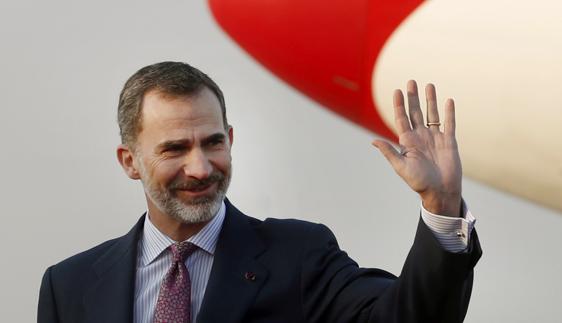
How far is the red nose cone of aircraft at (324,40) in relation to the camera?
5.23 ft

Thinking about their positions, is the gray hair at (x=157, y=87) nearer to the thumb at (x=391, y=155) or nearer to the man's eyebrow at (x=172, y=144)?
the man's eyebrow at (x=172, y=144)

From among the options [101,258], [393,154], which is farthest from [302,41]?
[393,154]

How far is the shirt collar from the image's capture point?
0.83 metres

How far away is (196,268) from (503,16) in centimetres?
81

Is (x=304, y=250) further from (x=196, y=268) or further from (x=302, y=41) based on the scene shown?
(x=302, y=41)

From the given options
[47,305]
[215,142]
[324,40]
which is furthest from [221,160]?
[324,40]

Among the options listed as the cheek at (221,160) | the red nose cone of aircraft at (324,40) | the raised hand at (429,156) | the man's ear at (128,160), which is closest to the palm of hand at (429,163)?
the raised hand at (429,156)

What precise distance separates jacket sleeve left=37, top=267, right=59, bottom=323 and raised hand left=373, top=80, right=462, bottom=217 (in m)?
0.34

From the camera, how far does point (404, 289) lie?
0.70 metres

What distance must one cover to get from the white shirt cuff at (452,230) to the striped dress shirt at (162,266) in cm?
22

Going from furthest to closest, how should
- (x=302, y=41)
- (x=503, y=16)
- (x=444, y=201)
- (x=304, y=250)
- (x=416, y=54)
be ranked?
Result: (x=302, y=41)
(x=416, y=54)
(x=503, y=16)
(x=304, y=250)
(x=444, y=201)

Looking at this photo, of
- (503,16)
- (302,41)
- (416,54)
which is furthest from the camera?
(302,41)

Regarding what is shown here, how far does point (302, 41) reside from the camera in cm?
167

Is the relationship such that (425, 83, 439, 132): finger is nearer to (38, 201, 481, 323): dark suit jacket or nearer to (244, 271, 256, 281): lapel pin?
(38, 201, 481, 323): dark suit jacket
